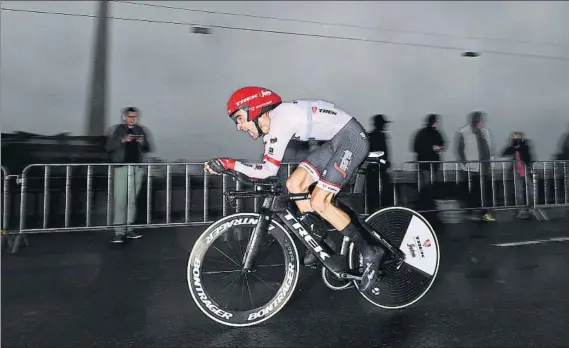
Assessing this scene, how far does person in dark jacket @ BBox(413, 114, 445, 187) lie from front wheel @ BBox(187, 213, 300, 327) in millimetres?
5769

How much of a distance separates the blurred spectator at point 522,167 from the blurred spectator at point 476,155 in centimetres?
87

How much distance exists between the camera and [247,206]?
7.66 meters

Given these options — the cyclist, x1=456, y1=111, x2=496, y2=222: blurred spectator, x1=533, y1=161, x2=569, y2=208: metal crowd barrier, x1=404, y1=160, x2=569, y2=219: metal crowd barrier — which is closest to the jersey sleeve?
the cyclist

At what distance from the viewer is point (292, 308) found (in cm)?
360

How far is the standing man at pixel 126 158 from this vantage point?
22.7 feet

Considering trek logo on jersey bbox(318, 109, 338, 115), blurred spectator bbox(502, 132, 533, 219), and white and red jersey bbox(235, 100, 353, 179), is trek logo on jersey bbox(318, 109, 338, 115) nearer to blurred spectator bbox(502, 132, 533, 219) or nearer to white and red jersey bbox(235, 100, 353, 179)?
white and red jersey bbox(235, 100, 353, 179)

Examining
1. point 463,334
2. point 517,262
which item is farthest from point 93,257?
point 517,262

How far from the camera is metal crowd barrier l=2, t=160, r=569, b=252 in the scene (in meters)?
6.88

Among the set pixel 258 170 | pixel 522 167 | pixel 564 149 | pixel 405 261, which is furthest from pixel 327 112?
pixel 564 149

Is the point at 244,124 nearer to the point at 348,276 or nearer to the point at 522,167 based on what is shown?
the point at 348,276

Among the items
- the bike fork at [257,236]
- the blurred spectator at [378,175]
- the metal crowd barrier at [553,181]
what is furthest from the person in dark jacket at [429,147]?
the bike fork at [257,236]

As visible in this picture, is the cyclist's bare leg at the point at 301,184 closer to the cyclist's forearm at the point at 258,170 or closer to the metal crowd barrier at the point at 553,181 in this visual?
the cyclist's forearm at the point at 258,170

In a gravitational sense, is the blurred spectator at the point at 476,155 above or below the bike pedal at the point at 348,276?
above

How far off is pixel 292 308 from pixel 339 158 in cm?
120
